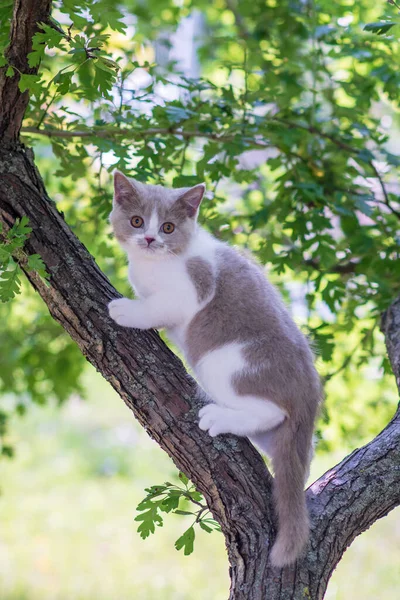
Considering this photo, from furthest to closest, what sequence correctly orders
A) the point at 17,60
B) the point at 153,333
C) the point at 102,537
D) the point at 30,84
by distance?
the point at 102,537, the point at 153,333, the point at 17,60, the point at 30,84

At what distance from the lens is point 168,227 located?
2.44 meters

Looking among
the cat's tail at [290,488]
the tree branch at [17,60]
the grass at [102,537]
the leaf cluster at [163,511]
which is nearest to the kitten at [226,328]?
the cat's tail at [290,488]

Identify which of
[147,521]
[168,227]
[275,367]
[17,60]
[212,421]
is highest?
[17,60]

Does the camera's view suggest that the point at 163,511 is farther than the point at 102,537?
No

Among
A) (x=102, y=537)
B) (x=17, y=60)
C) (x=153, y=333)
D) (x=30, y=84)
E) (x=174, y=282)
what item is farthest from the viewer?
(x=102, y=537)

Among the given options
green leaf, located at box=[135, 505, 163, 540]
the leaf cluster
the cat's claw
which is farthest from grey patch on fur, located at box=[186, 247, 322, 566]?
green leaf, located at box=[135, 505, 163, 540]

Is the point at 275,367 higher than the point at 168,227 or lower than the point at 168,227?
lower

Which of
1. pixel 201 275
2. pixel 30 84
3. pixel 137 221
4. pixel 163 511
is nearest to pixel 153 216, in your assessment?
pixel 137 221

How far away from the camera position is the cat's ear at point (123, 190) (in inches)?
93.2

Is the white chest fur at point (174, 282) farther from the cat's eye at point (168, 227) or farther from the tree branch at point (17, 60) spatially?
the tree branch at point (17, 60)

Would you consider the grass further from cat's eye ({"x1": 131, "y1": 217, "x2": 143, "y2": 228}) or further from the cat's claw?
cat's eye ({"x1": 131, "y1": 217, "x2": 143, "y2": 228})

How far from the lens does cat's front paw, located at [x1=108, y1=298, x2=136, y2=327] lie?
2164mm

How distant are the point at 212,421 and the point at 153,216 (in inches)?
30.9

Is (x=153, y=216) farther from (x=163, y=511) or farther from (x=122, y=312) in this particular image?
(x=163, y=511)
